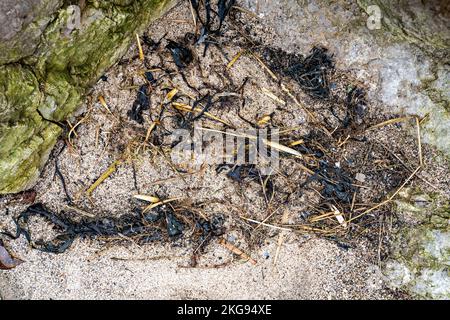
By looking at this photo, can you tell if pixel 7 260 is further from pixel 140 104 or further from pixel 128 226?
pixel 140 104

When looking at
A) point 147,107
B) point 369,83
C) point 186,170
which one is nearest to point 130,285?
point 186,170

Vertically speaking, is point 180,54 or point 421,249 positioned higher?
point 180,54

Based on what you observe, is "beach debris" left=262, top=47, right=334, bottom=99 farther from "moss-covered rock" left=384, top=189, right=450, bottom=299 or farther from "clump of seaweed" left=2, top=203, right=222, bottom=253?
"clump of seaweed" left=2, top=203, right=222, bottom=253

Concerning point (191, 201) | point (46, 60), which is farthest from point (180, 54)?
point (191, 201)

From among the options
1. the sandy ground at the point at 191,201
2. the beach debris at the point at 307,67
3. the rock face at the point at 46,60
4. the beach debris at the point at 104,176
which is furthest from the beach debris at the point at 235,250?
the rock face at the point at 46,60

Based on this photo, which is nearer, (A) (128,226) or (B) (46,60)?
(B) (46,60)
